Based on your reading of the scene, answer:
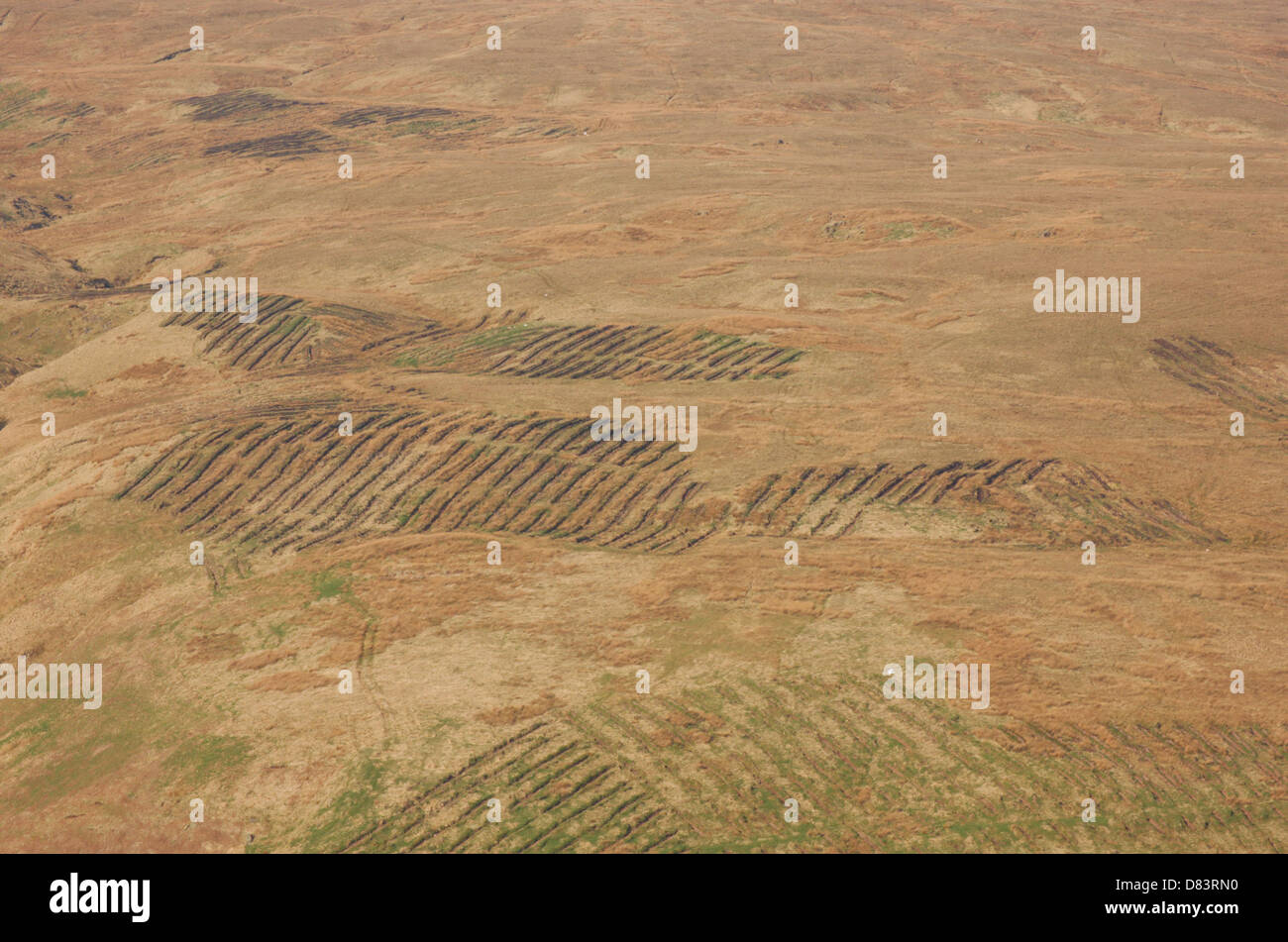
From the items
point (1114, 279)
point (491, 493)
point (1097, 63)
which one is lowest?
point (491, 493)

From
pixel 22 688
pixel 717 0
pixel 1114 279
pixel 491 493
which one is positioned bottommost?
pixel 22 688

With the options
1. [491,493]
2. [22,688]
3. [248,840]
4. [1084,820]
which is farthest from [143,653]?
[1084,820]

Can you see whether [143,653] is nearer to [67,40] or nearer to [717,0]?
[67,40]

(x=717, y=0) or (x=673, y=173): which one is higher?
(x=717, y=0)

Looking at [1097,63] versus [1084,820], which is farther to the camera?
[1097,63]

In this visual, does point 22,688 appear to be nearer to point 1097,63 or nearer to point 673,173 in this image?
point 673,173

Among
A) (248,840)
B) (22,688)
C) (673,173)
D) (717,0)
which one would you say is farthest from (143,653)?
(717,0)
